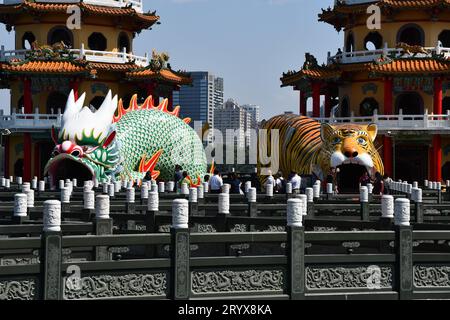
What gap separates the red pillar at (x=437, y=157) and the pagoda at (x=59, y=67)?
13309 mm

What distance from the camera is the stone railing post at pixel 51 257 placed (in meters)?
10.1

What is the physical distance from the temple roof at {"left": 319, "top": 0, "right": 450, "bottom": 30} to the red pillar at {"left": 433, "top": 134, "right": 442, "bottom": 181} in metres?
6.38

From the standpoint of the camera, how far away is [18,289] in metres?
10.0

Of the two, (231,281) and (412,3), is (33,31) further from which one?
(231,281)

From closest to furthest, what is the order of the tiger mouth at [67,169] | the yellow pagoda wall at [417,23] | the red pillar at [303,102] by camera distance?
the tiger mouth at [67,169] → the yellow pagoda wall at [417,23] → the red pillar at [303,102]

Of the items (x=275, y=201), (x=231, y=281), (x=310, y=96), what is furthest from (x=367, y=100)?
(x=231, y=281)

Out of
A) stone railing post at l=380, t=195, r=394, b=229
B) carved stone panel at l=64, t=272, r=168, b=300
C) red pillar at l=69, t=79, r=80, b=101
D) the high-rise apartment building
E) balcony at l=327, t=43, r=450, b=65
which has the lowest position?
carved stone panel at l=64, t=272, r=168, b=300

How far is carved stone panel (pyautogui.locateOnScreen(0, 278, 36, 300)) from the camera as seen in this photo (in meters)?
9.91

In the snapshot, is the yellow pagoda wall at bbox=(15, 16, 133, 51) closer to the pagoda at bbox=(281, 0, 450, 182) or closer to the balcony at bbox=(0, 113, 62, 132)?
the balcony at bbox=(0, 113, 62, 132)

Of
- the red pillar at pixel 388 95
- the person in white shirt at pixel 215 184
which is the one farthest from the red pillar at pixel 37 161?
the person in white shirt at pixel 215 184

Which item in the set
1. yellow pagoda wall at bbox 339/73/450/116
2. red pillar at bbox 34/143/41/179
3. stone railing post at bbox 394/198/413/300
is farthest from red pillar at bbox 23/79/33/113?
stone railing post at bbox 394/198/413/300

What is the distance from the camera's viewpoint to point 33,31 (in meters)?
45.4

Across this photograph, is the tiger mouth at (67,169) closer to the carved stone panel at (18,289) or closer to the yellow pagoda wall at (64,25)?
the yellow pagoda wall at (64,25)

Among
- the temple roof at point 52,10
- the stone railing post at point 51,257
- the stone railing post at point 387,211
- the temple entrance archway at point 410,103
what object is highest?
the temple roof at point 52,10
